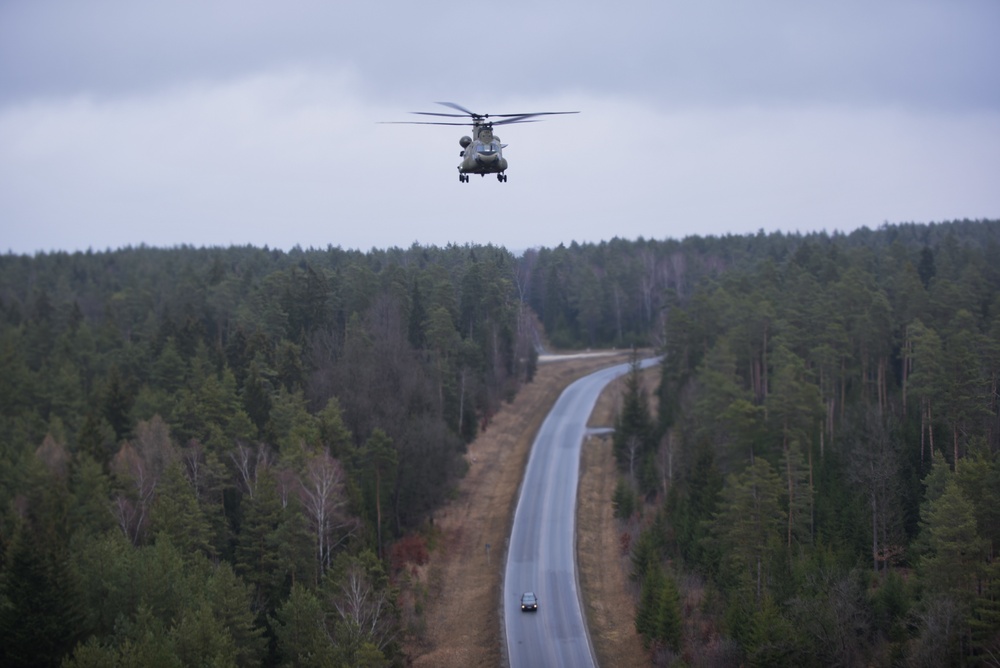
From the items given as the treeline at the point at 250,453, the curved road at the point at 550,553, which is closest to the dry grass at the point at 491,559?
the curved road at the point at 550,553

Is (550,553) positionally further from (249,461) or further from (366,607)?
(249,461)

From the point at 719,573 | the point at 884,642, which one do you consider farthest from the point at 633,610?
the point at 884,642

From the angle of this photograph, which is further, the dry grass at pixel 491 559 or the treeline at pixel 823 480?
the dry grass at pixel 491 559

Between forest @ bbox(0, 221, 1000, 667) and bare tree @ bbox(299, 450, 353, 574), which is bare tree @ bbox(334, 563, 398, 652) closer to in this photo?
forest @ bbox(0, 221, 1000, 667)

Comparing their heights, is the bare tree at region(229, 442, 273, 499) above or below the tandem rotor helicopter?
below

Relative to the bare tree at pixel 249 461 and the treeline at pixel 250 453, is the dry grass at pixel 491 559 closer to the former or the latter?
the treeline at pixel 250 453

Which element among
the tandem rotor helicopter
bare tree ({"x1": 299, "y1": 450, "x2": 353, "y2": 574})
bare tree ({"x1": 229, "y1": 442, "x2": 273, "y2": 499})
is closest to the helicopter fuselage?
the tandem rotor helicopter

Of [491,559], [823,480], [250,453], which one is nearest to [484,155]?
[823,480]

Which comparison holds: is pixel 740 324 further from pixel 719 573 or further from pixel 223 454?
pixel 223 454
